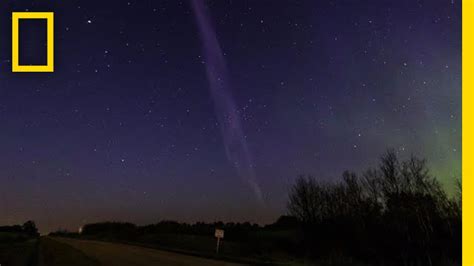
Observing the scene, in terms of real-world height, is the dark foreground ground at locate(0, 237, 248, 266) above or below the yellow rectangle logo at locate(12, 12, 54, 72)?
below

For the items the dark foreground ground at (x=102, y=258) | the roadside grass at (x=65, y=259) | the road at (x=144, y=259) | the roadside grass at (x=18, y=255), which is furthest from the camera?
the roadside grass at (x=18, y=255)

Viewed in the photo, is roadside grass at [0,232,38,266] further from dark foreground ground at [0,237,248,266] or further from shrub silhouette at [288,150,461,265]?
shrub silhouette at [288,150,461,265]

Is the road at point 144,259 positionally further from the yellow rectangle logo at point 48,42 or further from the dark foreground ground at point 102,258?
the yellow rectangle logo at point 48,42

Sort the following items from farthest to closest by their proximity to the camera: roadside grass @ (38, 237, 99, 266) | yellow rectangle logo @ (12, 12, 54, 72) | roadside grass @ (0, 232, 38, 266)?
1. roadside grass @ (0, 232, 38, 266)
2. roadside grass @ (38, 237, 99, 266)
3. yellow rectangle logo @ (12, 12, 54, 72)

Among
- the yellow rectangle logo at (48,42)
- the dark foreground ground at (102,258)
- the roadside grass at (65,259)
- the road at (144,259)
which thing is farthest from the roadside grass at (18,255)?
the yellow rectangle logo at (48,42)

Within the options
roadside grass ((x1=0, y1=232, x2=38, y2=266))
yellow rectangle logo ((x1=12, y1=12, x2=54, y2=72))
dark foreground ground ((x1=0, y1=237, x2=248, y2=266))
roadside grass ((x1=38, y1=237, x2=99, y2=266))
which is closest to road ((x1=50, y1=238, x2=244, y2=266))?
dark foreground ground ((x1=0, y1=237, x2=248, y2=266))

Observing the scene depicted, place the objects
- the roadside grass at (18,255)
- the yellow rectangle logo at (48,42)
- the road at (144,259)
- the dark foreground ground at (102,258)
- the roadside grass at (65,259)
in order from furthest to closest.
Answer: the roadside grass at (18,255), the roadside grass at (65,259), the dark foreground ground at (102,258), the road at (144,259), the yellow rectangle logo at (48,42)

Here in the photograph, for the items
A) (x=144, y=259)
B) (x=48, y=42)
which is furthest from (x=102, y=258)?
(x=48, y=42)

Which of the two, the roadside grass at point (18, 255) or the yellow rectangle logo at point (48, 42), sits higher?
the yellow rectangle logo at point (48, 42)

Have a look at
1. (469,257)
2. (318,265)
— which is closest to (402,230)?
(318,265)

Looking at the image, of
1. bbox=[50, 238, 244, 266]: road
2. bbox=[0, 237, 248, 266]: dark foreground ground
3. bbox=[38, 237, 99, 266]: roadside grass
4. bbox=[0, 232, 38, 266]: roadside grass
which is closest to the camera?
bbox=[50, 238, 244, 266]: road

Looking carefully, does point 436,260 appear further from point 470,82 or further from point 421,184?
point 470,82

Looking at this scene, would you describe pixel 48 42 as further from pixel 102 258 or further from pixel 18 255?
pixel 18 255

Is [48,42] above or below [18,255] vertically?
above
